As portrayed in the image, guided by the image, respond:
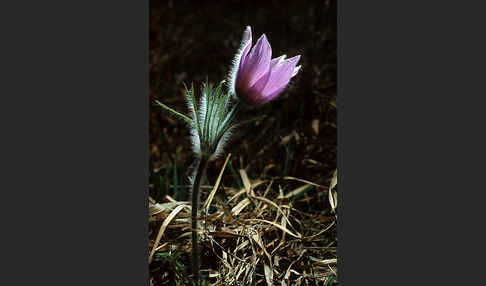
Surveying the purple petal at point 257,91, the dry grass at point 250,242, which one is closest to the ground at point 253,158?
the dry grass at point 250,242

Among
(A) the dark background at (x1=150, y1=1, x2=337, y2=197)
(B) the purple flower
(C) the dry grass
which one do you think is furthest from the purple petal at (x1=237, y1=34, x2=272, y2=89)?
A: (A) the dark background at (x1=150, y1=1, x2=337, y2=197)

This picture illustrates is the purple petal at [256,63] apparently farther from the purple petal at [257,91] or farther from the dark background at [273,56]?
the dark background at [273,56]

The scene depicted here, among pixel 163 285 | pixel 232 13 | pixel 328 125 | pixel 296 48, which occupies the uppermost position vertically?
pixel 232 13

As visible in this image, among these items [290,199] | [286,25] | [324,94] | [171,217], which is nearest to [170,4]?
[286,25]

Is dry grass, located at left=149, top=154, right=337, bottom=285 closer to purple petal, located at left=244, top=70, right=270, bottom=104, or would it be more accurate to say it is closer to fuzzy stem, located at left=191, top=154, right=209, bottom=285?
fuzzy stem, located at left=191, top=154, right=209, bottom=285

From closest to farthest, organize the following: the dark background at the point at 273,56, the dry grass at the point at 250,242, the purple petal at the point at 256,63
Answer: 1. the purple petal at the point at 256,63
2. the dry grass at the point at 250,242
3. the dark background at the point at 273,56
